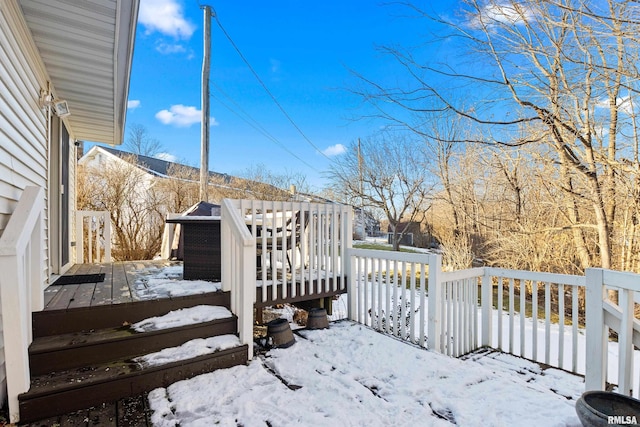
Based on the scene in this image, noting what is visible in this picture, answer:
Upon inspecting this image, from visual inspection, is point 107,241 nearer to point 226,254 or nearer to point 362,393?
point 226,254

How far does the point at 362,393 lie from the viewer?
88.9 inches

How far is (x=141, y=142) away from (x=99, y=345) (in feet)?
49.7

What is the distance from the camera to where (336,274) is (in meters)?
4.09

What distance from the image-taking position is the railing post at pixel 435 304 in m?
3.27

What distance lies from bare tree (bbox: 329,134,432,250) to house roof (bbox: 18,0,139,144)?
10.7 meters

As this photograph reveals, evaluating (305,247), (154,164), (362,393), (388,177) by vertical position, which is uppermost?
(154,164)

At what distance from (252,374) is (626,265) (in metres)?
5.92

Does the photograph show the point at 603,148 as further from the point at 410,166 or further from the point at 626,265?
the point at 410,166

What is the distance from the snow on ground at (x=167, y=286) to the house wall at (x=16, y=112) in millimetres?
851

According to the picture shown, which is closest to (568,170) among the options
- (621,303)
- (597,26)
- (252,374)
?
(597,26)

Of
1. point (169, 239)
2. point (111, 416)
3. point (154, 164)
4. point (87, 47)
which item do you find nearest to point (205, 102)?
point (169, 239)

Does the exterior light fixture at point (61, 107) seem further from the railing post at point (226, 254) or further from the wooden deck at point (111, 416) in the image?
the wooden deck at point (111, 416)

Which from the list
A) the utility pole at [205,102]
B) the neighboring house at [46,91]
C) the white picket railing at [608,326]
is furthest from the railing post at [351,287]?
the utility pole at [205,102]

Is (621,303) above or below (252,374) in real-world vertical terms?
above
